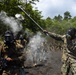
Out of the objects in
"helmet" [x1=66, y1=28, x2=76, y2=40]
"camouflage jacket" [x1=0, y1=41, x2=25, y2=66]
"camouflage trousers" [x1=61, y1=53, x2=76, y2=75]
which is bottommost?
"camouflage trousers" [x1=61, y1=53, x2=76, y2=75]

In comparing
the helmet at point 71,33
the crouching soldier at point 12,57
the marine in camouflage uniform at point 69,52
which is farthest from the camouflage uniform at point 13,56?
the helmet at point 71,33

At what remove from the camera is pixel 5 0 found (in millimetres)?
32938

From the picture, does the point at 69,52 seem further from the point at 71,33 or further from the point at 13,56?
the point at 13,56

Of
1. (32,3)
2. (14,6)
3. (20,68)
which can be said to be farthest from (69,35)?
(32,3)

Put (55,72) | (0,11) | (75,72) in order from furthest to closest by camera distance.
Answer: (0,11), (55,72), (75,72)

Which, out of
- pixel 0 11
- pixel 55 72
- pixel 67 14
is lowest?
pixel 55 72

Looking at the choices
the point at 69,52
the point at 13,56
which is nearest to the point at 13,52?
the point at 13,56

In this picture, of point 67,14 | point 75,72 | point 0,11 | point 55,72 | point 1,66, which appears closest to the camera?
point 1,66

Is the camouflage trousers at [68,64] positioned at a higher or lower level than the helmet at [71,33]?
lower

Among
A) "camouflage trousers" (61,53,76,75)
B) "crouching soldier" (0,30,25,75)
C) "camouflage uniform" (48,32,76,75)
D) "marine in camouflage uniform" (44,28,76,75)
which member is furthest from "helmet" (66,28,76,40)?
"crouching soldier" (0,30,25,75)

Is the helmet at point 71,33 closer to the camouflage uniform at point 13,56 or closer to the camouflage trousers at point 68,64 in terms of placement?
the camouflage trousers at point 68,64

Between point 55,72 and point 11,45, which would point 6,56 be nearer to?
point 11,45

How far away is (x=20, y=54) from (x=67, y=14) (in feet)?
377

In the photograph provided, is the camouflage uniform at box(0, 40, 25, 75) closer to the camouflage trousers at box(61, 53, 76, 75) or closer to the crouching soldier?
the crouching soldier
